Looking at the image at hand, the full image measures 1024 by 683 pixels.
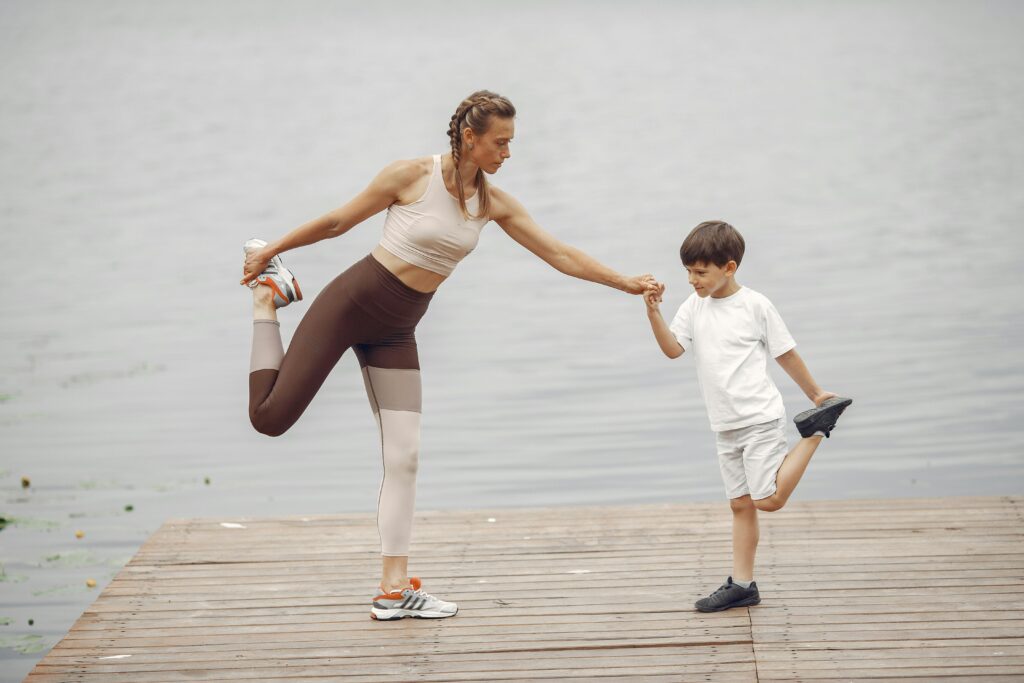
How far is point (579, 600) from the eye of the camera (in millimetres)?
5469

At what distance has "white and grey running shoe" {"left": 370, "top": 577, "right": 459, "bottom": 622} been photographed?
17.5ft

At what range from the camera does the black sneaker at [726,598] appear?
5.23m

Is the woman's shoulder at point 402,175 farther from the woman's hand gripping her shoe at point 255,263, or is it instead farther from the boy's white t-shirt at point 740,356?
the boy's white t-shirt at point 740,356

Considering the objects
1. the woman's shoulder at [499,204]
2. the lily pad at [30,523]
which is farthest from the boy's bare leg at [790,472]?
the lily pad at [30,523]

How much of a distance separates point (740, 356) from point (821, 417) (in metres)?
0.35

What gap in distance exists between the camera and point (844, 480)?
851 centimetres

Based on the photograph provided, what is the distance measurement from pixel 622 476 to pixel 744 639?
3692 mm

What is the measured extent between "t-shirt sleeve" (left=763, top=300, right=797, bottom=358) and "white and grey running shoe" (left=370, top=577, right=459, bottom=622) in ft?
4.89

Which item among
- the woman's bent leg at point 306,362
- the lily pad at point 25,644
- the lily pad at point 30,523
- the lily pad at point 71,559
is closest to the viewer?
the woman's bent leg at point 306,362

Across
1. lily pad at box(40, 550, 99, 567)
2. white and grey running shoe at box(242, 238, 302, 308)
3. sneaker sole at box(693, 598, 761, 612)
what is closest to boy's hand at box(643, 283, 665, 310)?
sneaker sole at box(693, 598, 761, 612)

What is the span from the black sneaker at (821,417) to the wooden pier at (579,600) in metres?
0.68

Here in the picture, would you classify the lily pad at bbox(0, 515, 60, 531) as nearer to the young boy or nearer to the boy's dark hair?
the young boy

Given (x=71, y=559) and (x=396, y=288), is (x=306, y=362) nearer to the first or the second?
(x=396, y=288)

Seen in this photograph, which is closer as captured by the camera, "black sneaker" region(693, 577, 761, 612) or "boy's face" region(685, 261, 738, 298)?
"boy's face" region(685, 261, 738, 298)
